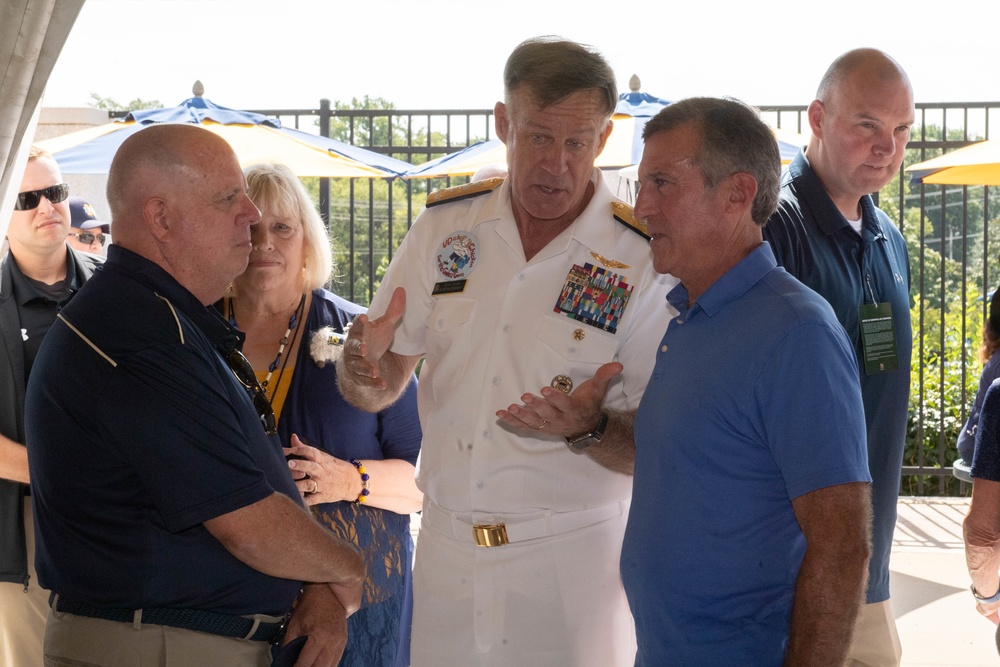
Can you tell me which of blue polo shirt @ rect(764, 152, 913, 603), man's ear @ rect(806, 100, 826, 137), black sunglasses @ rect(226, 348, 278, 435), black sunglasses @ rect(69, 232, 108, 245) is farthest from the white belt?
black sunglasses @ rect(69, 232, 108, 245)

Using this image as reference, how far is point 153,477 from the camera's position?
1.74m

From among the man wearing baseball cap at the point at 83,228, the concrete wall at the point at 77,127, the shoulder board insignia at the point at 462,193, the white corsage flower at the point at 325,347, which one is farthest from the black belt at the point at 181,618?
the concrete wall at the point at 77,127

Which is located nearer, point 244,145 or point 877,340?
point 877,340

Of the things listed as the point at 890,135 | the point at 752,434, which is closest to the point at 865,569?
Answer: the point at 752,434

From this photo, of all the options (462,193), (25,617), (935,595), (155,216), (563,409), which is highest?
(462,193)

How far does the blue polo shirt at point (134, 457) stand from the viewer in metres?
1.75

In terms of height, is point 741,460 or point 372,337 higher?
point 372,337

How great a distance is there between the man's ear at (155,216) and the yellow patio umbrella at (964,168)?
514 cm

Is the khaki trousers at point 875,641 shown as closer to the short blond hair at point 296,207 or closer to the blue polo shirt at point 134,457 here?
the blue polo shirt at point 134,457

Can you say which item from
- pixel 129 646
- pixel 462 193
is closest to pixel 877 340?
pixel 462 193

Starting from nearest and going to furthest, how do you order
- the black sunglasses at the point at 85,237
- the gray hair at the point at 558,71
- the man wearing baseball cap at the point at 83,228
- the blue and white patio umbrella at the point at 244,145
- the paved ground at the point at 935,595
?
1. the gray hair at the point at 558,71
2. the paved ground at the point at 935,595
3. the man wearing baseball cap at the point at 83,228
4. the black sunglasses at the point at 85,237
5. the blue and white patio umbrella at the point at 244,145

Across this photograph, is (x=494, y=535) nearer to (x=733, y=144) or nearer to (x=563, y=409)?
(x=563, y=409)

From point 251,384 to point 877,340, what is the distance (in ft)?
5.03

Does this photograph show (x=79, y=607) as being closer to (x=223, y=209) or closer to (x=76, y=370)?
(x=76, y=370)
